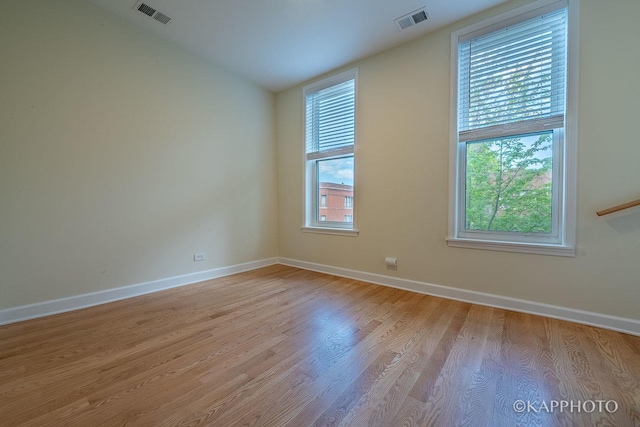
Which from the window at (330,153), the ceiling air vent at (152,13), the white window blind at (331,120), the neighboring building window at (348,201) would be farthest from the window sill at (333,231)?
the ceiling air vent at (152,13)

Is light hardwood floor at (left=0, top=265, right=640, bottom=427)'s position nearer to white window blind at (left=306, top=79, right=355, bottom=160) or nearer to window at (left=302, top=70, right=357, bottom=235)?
window at (left=302, top=70, right=357, bottom=235)

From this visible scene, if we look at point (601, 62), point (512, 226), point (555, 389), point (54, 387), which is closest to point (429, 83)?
point (601, 62)

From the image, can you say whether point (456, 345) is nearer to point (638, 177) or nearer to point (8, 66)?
point (638, 177)

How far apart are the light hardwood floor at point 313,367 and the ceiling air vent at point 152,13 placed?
9.42ft

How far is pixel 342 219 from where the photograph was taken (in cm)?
357

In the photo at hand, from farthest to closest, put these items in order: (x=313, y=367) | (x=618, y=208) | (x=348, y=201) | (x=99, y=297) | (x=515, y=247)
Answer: (x=348, y=201), (x=99, y=297), (x=515, y=247), (x=618, y=208), (x=313, y=367)

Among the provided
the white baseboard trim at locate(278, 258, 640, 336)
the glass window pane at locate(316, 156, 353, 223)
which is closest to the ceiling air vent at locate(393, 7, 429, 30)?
the glass window pane at locate(316, 156, 353, 223)

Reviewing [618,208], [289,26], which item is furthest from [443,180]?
[289,26]

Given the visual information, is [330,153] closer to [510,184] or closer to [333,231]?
[333,231]

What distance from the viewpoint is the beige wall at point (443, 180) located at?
1.87m

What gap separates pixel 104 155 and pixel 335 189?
263cm

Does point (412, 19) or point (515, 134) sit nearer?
point (515, 134)

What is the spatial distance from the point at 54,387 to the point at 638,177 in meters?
3.92

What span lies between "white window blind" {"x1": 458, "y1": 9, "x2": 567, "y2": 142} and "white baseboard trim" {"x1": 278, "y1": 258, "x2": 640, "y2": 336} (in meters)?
1.51
